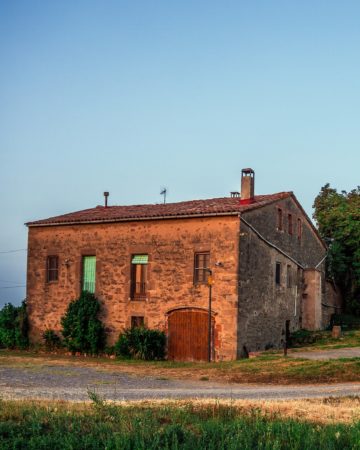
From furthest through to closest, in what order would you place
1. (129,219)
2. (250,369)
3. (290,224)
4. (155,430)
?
(290,224) → (129,219) → (250,369) → (155,430)

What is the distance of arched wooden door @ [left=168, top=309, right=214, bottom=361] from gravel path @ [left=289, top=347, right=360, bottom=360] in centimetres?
356

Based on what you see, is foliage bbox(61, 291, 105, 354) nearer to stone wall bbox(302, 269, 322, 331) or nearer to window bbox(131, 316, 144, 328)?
window bbox(131, 316, 144, 328)

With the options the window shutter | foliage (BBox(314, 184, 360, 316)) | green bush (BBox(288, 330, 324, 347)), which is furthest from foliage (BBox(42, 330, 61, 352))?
foliage (BBox(314, 184, 360, 316))

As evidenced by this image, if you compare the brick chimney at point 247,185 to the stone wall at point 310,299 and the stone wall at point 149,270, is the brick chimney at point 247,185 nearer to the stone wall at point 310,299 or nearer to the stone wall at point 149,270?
the stone wall at point 149,270

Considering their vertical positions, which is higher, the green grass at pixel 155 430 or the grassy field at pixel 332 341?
the grassy field at pixel 332 341

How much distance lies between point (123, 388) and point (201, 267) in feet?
34.9

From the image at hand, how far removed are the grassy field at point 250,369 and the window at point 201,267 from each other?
349 cm

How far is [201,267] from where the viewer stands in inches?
1057

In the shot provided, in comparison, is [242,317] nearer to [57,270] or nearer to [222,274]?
[222,274]

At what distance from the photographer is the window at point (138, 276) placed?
1120 inches

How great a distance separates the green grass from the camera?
8625 mm

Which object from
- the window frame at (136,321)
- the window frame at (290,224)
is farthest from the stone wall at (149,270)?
the window frame at (290,224)

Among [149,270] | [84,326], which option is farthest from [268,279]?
[84,326]

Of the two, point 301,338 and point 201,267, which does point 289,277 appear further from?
point 201,267
